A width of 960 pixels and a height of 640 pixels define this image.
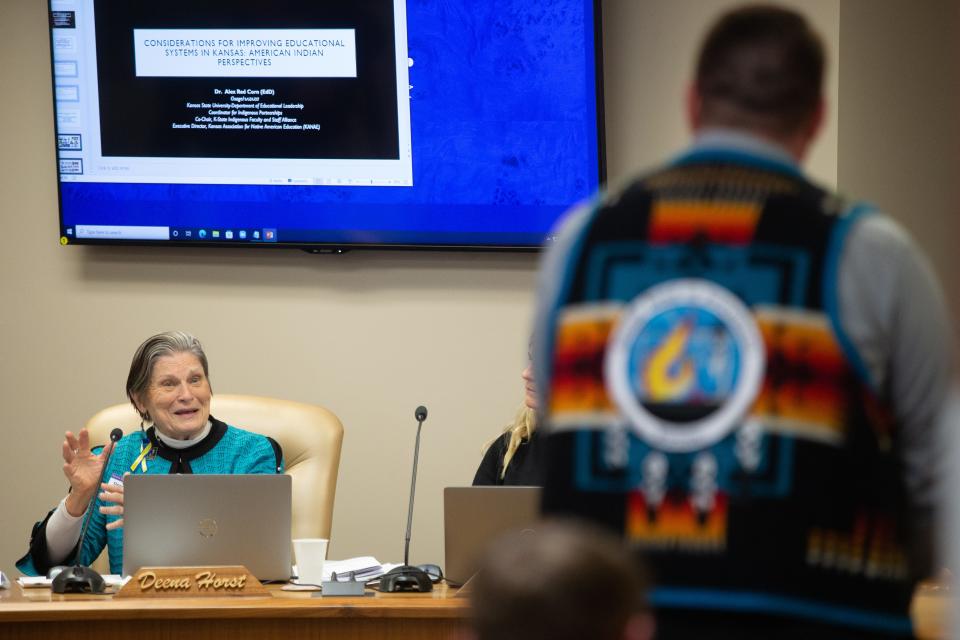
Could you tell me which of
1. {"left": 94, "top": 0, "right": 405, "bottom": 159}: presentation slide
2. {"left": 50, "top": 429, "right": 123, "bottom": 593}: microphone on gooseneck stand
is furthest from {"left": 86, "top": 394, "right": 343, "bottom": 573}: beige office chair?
{"left": 94, "top": 0, "right": 405, "bottom": 159}: presentation slide

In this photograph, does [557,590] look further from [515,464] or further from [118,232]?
[118,232]

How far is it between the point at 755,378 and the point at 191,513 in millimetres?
1844

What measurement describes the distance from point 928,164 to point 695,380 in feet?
9.65

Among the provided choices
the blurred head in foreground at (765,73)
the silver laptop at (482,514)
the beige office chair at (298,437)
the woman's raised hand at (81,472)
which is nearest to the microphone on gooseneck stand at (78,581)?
the woman's raised hand at (81,472)

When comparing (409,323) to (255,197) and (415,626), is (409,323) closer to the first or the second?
(255,197)

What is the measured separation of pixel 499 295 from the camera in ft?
14.5

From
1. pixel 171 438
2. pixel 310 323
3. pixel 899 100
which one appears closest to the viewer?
pixel 171 438

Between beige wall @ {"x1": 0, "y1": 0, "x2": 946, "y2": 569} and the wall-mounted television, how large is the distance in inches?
6.0

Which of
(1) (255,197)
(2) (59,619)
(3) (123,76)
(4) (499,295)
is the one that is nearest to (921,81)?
(4) (499,295)

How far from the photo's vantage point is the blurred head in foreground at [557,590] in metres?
1.03

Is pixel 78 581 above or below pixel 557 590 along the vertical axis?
below

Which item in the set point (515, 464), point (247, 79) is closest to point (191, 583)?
point (515, 464)

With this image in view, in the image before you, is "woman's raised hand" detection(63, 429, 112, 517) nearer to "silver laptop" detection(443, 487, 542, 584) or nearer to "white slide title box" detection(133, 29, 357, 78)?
"silver laptop" detection(443, 487, 542, 584)

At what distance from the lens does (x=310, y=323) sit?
4426 millimetres
